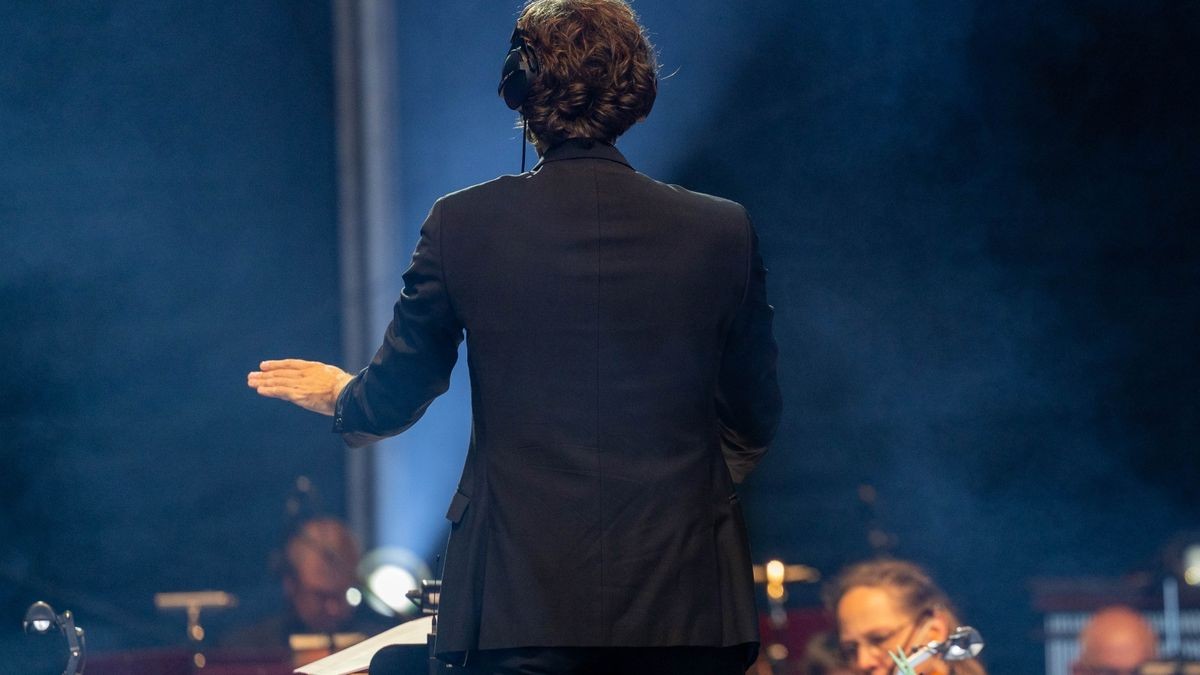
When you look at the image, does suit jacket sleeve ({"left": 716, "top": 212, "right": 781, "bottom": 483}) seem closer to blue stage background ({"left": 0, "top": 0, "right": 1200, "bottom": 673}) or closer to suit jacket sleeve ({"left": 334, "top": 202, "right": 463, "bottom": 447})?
suit jacket sleeve ({"left": 334, "top": 202, "right": 463, "bottom": 447})

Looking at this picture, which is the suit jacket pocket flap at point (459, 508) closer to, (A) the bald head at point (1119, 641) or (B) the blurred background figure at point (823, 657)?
(B) the blurred background figure at point (823, 657)

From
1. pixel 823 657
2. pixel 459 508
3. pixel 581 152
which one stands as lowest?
pixel 823 657

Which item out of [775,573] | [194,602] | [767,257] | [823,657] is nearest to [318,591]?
[194,602]

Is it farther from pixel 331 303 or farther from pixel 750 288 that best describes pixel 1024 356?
pixel 750 288

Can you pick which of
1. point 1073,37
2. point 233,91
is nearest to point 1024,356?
point 1073,37

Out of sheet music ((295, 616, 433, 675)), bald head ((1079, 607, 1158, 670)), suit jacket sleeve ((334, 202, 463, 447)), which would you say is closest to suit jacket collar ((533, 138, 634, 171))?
suit jacket sleeve ((334, 202, 463, 447))

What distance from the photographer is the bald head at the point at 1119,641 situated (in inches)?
135

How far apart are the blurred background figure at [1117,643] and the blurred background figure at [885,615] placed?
0.45 m

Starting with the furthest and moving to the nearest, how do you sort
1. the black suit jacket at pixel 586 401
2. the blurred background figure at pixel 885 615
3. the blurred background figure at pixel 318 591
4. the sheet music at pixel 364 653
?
the blurred background figure at pixel 318 591
the blurred background figure at pixel 885 615
the sheet music at pixel 364 653
the black suit jacket at pixel 586 401

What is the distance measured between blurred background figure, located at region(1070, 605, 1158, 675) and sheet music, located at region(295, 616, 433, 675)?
222 cm

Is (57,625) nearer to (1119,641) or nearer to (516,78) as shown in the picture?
(516,78)

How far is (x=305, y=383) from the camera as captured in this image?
1.41 meters

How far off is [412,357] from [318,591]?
3.15m

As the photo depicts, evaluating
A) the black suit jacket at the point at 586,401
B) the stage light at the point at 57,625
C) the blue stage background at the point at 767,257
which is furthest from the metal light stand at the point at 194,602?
the black suit jacket at the point at 586,401
